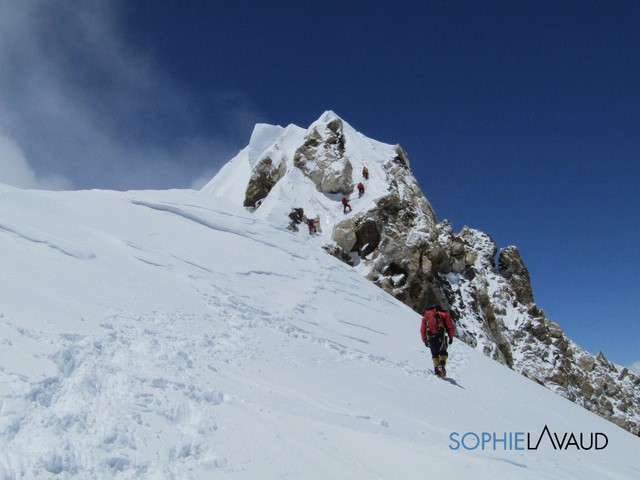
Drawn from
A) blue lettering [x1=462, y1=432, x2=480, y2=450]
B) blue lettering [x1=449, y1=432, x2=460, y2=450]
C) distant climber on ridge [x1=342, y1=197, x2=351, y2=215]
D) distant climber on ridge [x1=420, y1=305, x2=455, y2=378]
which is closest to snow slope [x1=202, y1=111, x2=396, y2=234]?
distant climber on ridge [x1=342, y1=197, x2=351, y2=215]

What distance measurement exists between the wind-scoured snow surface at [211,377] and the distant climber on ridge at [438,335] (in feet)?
1.48

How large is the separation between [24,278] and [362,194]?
3368cm

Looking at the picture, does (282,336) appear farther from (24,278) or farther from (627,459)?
(627,459)

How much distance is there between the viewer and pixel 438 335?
35.3ft

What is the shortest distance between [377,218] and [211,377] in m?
31.6

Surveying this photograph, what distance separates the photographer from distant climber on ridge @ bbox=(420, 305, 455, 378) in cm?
1077

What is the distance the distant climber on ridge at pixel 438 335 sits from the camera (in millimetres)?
10766

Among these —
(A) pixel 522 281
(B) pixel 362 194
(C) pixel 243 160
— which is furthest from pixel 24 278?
(A) pixel 522 281

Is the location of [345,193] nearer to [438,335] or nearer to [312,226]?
[312,226]

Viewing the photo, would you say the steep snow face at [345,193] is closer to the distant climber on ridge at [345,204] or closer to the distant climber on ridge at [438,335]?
the distant climber on ridge at [345,204]

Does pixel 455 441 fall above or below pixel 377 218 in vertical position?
below

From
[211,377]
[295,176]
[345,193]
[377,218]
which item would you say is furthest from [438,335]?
[295,176]

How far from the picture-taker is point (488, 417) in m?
8.45

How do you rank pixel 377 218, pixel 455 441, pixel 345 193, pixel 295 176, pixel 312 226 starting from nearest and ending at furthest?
1. pixel 455 441
2. pixel 312 226
3. pixel 377 218
4. pixel 345 193
5. pixel 295 176
